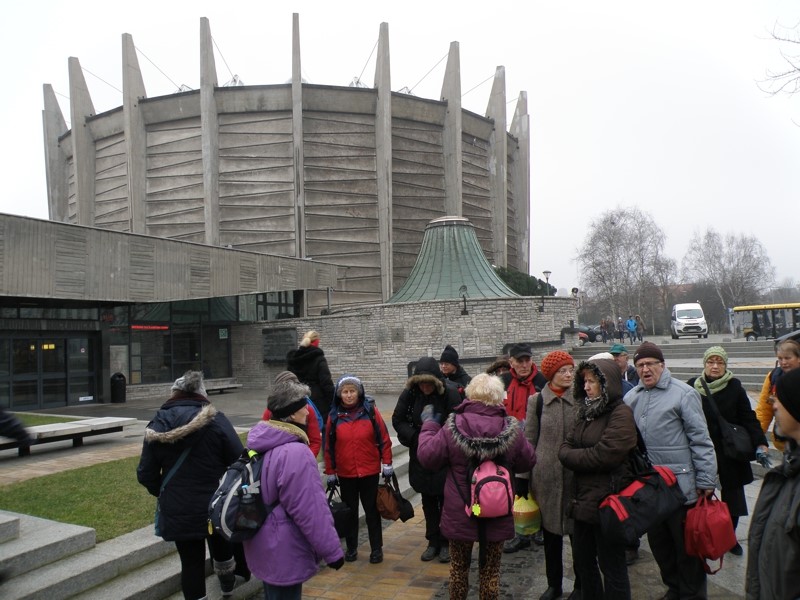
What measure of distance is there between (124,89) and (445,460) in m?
34.2

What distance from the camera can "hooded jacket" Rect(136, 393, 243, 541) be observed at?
370 cm

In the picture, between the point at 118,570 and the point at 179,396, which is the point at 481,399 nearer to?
the point at 179,396

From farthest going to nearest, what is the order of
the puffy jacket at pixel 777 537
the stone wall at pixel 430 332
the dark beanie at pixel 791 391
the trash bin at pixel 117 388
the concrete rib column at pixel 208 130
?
1. the concrete rib column at pixel 208 130
2. the stone wall at pixel 430 332
3. the trash bin at pixel 117 388
4. the dark beanie at pixel 791 391
5. the puffy jacket at pixel 777 537

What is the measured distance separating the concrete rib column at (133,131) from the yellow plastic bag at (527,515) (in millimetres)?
31870

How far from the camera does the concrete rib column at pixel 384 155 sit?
32188 mm

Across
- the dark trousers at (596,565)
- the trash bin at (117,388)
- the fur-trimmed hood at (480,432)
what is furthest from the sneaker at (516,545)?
the trash bin at (117,388)

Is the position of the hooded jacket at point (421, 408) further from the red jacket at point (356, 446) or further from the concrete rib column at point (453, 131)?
the concrete rib column at point (453, 131)

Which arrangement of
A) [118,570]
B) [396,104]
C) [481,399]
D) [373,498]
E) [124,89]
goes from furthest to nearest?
[396,104] → [124,89] → [373,498] → [118,570] → [481,399]

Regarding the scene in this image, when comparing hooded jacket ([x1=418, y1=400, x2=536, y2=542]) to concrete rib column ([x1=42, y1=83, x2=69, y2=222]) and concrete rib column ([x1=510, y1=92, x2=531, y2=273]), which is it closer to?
concrete rib column ([x1=510, y1=92, x2=531, y2=273])

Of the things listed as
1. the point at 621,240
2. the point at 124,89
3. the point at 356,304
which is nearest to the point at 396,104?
the point at 356,304

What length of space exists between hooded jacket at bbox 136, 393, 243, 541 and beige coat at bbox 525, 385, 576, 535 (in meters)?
2.14

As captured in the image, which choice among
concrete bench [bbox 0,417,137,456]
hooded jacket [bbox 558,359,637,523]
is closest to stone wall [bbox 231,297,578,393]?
concrete bench [bbox 0,417,137,456]

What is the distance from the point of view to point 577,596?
404 cm

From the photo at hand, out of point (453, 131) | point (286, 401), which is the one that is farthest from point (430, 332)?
point (453, 131)
